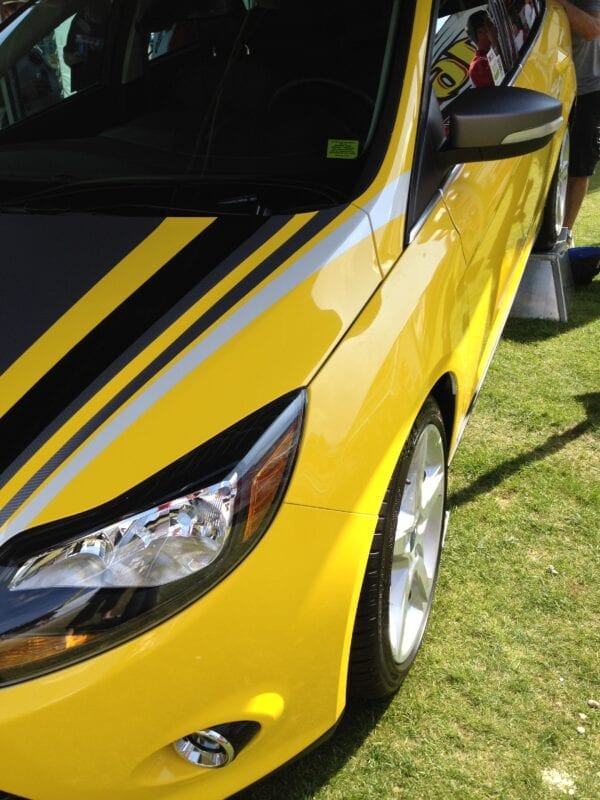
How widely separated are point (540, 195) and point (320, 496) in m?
2.25

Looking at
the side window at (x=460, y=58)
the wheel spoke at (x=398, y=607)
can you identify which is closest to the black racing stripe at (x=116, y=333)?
the side window at (x=460, y=58)

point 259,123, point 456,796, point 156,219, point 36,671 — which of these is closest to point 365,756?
point 456,796

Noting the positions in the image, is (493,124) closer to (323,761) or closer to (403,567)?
(403,567)

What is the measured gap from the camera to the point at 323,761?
1.74 metres

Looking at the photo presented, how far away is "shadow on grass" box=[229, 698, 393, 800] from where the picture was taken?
65.8 inches

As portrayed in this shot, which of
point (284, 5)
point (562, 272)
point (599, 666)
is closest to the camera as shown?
point (599, 666)

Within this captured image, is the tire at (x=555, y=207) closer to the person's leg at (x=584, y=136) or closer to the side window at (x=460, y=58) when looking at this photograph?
the person's leg at (x=584, y=136)

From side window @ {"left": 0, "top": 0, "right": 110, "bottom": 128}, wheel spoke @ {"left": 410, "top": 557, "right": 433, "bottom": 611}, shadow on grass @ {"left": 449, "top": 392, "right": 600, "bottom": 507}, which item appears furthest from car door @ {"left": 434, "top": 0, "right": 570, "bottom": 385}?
side window @ {"left": 0, "top": 0, "right": 110, "bottom": 128}

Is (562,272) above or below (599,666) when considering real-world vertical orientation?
above

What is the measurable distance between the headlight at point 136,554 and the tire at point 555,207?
2.75 meters

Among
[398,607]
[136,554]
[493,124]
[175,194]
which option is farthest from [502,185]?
[136,554]

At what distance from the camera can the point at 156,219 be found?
1.79 metres

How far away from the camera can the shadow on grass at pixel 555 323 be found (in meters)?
3.67

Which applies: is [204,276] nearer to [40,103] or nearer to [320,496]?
[320,496]
